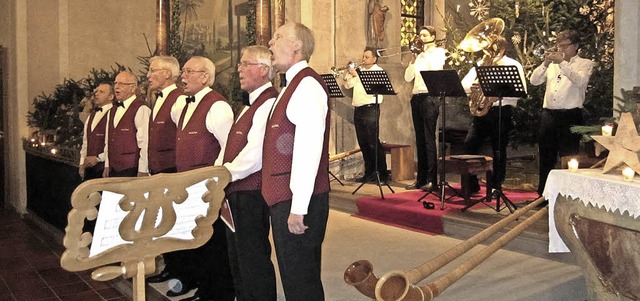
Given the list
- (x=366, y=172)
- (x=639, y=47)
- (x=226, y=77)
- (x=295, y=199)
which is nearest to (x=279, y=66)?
(x=295, y=199)

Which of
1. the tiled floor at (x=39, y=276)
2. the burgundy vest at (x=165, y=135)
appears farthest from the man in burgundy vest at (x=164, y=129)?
the tiled floor at (x=39, y=276)

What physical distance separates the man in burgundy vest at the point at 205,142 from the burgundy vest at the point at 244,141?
45 cm

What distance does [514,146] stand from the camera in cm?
1026

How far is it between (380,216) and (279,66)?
4432 mm

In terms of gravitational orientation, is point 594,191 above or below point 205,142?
below

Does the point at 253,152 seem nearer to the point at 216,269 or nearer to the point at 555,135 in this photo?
the point at 216,269

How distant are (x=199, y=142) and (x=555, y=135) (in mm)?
3999

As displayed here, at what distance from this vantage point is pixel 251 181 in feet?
12.3

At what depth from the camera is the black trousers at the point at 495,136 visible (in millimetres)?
6836

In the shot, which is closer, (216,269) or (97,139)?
(216,269)

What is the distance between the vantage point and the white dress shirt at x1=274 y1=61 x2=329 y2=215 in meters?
3.09

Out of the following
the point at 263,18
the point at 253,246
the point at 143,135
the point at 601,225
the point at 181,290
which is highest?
the point at 263,18

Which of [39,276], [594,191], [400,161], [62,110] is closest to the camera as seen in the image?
[594,191]

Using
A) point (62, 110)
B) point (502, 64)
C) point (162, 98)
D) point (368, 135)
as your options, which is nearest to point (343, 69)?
point (368, 135)
